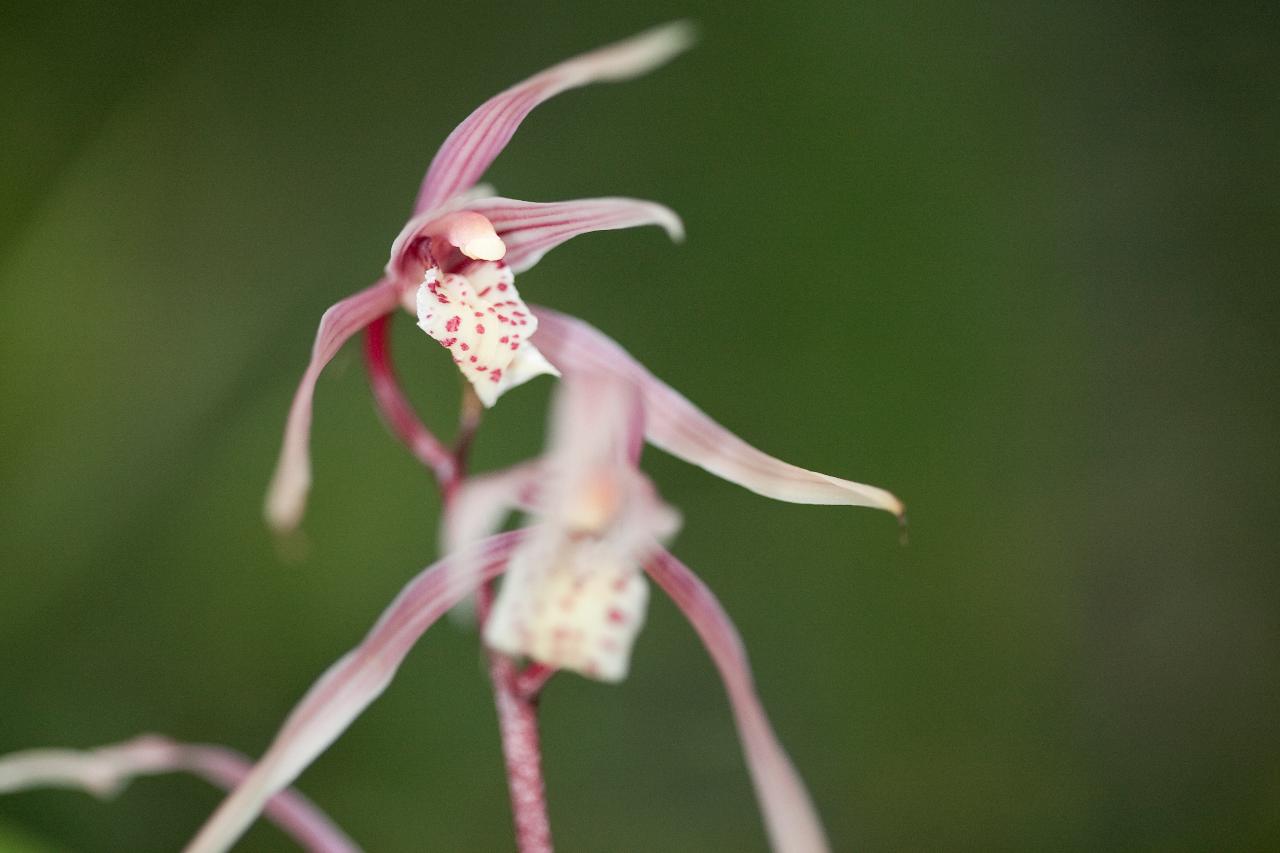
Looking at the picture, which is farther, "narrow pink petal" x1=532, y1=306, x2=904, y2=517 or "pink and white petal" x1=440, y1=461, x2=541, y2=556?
"pink and white petal" x1=440, y1=461, x2=541, y2=556

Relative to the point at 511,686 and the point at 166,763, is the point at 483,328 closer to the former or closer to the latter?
the point at 511,686

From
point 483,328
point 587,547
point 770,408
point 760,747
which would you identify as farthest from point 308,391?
point 770,408

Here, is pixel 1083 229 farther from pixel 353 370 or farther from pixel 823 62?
pixel 353 370

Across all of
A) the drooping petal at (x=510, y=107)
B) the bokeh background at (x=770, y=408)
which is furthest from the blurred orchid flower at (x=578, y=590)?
the bokeh background at (x=770, y=408)

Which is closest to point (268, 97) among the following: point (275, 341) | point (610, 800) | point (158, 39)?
point (158, 39)

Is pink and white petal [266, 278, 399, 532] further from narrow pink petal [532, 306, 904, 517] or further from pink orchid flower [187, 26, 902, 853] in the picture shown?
narrow pink petal [532, 306, 904, 517]

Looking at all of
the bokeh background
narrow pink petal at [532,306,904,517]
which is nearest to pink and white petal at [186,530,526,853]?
narrow pink petal at [532,306,904,517]

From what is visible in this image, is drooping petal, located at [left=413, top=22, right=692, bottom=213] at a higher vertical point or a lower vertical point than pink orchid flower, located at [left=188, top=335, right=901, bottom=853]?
higher
